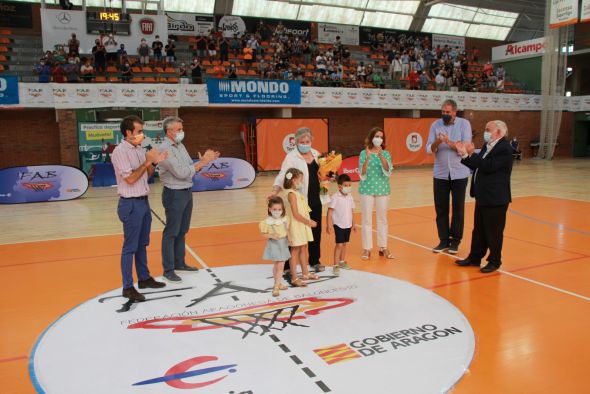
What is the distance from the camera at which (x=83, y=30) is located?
19750 mm

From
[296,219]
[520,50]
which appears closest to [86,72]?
[296,219]

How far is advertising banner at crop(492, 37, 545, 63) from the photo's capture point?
28611 mm

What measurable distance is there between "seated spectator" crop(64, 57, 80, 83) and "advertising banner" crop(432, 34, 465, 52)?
25018mm

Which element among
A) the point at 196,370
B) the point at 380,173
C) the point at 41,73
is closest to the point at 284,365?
the point at 196,370

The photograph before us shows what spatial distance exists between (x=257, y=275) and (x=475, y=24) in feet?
121

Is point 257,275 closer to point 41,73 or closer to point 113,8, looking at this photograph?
point 41,73

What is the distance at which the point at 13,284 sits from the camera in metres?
5.66

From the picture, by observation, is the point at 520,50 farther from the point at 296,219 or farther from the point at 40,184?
the point at 296,219

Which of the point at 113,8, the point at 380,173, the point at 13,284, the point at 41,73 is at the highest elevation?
the point at 113,8

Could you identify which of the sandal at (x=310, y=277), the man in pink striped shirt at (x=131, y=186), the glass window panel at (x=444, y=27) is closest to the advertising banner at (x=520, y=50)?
the glass window panel at (x=444, y=27)

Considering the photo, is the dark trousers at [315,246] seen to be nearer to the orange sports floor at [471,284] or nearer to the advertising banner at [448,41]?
the orange sports floor at [471,284]

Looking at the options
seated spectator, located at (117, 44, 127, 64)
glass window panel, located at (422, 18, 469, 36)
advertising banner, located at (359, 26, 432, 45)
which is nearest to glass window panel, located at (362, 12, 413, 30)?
advertising banner, located at (359, 26, 432, 45)

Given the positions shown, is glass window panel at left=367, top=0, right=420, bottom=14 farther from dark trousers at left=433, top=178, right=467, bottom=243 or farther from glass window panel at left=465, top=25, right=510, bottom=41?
dark trousers at left=433, top=178, right=467, bottom=243

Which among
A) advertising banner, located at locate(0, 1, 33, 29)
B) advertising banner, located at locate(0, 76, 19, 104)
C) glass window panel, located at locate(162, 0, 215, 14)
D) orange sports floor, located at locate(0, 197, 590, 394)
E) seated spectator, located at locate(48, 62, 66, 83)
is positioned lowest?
orange sports floor, located at locate(0, 197, 590, 394)
